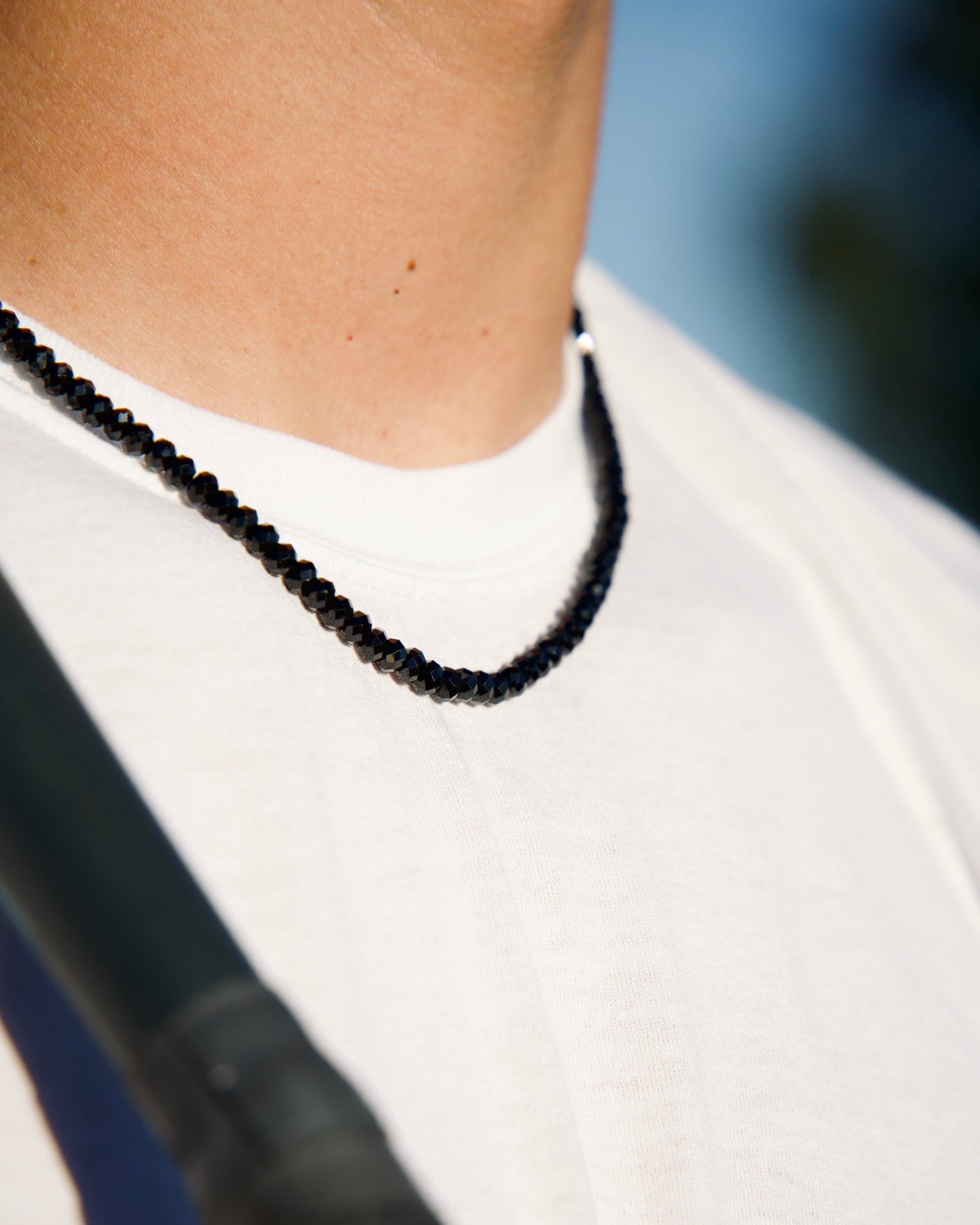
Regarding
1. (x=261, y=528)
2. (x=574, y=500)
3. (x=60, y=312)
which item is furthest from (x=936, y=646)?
(x=60, y=312)

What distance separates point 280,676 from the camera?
52cm

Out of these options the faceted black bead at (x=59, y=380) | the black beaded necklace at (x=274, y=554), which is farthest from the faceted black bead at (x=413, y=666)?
the faceted black bead at (x=59, y=380)

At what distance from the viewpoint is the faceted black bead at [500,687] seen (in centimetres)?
59

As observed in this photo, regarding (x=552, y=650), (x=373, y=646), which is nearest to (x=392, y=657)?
(x=373, y=646)

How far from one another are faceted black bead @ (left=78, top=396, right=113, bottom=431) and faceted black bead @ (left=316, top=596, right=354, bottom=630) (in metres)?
0.14

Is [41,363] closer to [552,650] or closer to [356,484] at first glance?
[356,484]

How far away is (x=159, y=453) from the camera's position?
1.76 ft

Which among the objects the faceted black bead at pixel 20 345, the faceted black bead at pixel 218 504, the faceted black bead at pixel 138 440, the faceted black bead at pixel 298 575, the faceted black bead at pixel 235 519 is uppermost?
the faceted black bead at pixel 20 345

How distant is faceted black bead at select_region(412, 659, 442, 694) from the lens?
0.56 meters

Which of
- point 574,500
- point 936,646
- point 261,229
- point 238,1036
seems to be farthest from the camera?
point 936,646

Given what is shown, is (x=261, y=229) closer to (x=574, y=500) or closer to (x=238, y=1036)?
(x=574, y=500)

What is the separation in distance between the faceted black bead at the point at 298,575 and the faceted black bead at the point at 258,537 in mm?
17

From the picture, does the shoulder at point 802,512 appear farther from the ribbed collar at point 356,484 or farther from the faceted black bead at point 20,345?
the faceted black bead at point 20,345

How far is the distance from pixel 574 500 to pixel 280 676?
1.01 ft
